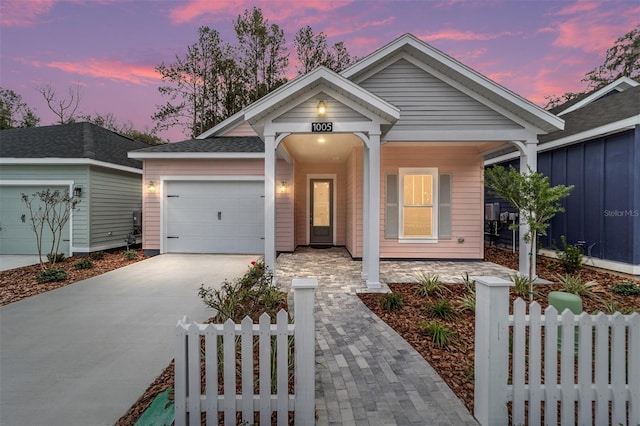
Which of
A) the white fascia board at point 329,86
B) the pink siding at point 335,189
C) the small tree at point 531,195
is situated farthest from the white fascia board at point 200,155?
the small tree at point 531,195

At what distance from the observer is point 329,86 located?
5.29m

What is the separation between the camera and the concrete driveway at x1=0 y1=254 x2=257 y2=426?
2.26 meters

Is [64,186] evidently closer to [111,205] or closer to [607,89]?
[111,205]

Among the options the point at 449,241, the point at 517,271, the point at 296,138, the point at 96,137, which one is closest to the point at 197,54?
the point at 96,137

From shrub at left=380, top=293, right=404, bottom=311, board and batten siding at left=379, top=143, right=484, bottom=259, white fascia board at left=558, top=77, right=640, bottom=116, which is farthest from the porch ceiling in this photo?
white fascia board at left=558, top=77, right=640, bottom=116

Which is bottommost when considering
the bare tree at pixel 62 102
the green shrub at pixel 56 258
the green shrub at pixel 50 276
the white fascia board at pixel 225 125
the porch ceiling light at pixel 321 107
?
the green shrub at pixel 50 276

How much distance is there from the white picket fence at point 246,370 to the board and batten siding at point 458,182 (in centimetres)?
633

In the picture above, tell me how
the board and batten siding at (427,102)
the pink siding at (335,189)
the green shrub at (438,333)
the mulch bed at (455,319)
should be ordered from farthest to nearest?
the pink siding at (335,189) → the board and batten siding at (427,102) → the green shrub at (438,333) → the mulch bed at (455,319)

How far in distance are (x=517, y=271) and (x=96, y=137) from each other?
13.3 meters

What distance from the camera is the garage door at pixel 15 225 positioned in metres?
8.98

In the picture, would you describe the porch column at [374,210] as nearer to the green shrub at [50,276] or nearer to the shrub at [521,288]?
the shrub at [521,288]

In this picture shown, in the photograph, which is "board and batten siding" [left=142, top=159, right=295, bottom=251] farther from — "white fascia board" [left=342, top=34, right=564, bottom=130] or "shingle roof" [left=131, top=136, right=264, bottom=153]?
"white fascia board" [left=342, top=34, right=564, bottom=130]

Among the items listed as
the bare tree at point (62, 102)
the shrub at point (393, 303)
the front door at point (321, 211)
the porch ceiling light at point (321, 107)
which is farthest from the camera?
the bare tree at point (62, 102)

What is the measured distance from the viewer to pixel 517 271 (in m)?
6.86
